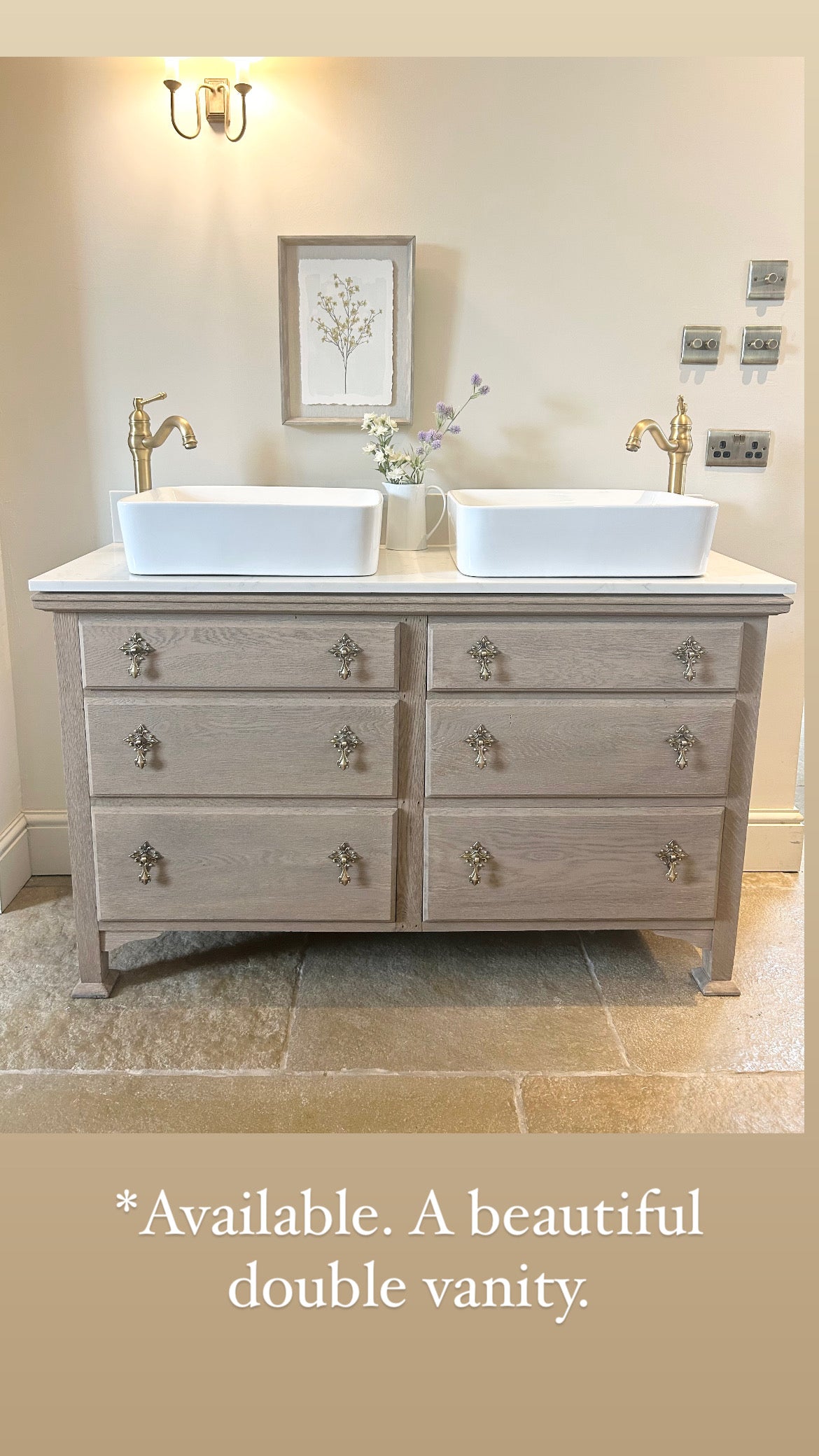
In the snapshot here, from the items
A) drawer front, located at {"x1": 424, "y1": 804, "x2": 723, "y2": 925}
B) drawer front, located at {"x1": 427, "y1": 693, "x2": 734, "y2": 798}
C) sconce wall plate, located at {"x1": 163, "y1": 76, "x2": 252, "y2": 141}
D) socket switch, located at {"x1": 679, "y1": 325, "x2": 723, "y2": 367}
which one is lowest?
drawer front, located at {"x1": 424, "y1": 804, "x2": 723, "y2": 925}

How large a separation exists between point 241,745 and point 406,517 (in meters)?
0.65

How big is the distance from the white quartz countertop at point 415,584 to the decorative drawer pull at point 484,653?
0.29 feet

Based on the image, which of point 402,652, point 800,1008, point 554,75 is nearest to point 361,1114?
point 402,652

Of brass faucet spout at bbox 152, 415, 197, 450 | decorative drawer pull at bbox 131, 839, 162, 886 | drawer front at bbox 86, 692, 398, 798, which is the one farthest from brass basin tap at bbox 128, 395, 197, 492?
decorative drawer pull at bbox 131, 839, 162, 886

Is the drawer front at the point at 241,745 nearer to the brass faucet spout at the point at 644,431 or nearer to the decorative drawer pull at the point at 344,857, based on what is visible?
the decorative drawer pull at the point at 344,857

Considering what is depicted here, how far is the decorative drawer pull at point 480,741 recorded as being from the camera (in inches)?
71.5

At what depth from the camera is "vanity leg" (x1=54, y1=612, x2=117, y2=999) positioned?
177 cm

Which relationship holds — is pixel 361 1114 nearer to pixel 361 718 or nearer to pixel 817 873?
pixel 361 718

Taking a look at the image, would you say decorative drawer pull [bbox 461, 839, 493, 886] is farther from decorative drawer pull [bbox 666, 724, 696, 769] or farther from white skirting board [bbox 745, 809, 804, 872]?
white skirting board [bbox 745, 809, 804, 872]

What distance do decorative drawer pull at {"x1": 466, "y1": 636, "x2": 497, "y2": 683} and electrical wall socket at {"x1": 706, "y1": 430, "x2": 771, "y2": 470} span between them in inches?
34.7

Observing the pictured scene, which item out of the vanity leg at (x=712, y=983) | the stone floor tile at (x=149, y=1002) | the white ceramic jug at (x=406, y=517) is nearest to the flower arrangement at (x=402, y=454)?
the white ceramic jug at (x=406, y=517)

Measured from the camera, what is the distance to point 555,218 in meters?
2.14

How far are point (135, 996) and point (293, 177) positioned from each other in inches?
69.1

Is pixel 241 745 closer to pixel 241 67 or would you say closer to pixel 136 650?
pixel 136 650
